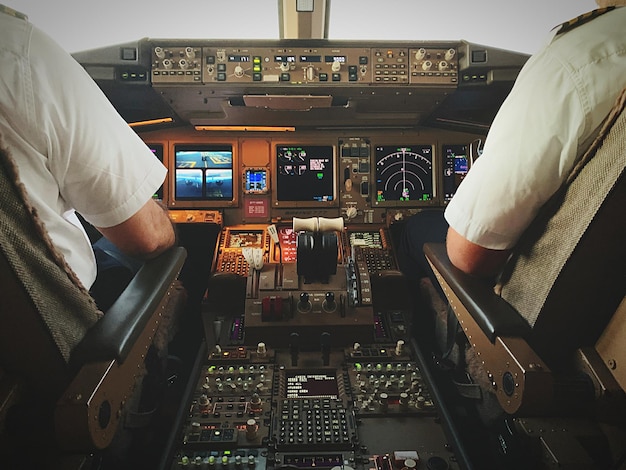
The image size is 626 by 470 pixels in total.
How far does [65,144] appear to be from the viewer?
3.22 feet

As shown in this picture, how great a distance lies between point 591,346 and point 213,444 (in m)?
0.99

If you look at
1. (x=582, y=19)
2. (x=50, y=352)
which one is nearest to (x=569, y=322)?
(x=582, y=19)

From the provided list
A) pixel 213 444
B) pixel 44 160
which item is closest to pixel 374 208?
pixel 213 444

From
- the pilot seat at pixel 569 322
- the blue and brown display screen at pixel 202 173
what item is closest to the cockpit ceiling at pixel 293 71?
the blue and brown display screen at pixel 202 173

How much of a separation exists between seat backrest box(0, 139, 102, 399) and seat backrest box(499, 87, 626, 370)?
3.21 feet

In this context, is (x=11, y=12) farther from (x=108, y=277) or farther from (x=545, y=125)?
(x=545, y=125)

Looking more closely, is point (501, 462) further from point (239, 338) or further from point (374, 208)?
point (374, 208)

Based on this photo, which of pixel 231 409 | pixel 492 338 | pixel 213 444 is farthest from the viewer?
pixel 231 409

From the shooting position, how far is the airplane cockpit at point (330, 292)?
40.5 inches

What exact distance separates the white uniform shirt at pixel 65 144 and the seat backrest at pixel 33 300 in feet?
0.39

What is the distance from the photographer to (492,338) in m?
1.05

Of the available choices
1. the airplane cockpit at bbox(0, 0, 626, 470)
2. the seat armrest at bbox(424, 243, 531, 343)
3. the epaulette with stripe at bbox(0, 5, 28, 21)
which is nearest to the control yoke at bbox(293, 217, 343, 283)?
the airplane cockpit at bbox(0, 0, 626, 470)

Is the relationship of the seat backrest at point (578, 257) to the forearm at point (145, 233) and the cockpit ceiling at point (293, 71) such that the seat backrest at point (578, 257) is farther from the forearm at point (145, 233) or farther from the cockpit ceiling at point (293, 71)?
the cockpit ceiling at point (293, 71)

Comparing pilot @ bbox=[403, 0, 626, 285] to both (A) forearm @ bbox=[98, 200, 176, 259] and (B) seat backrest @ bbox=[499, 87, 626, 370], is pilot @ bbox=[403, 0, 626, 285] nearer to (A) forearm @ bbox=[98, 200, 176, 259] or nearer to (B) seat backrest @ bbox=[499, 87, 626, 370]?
(B) seat backrest @ bbox=[499, 87, 626, 370]
